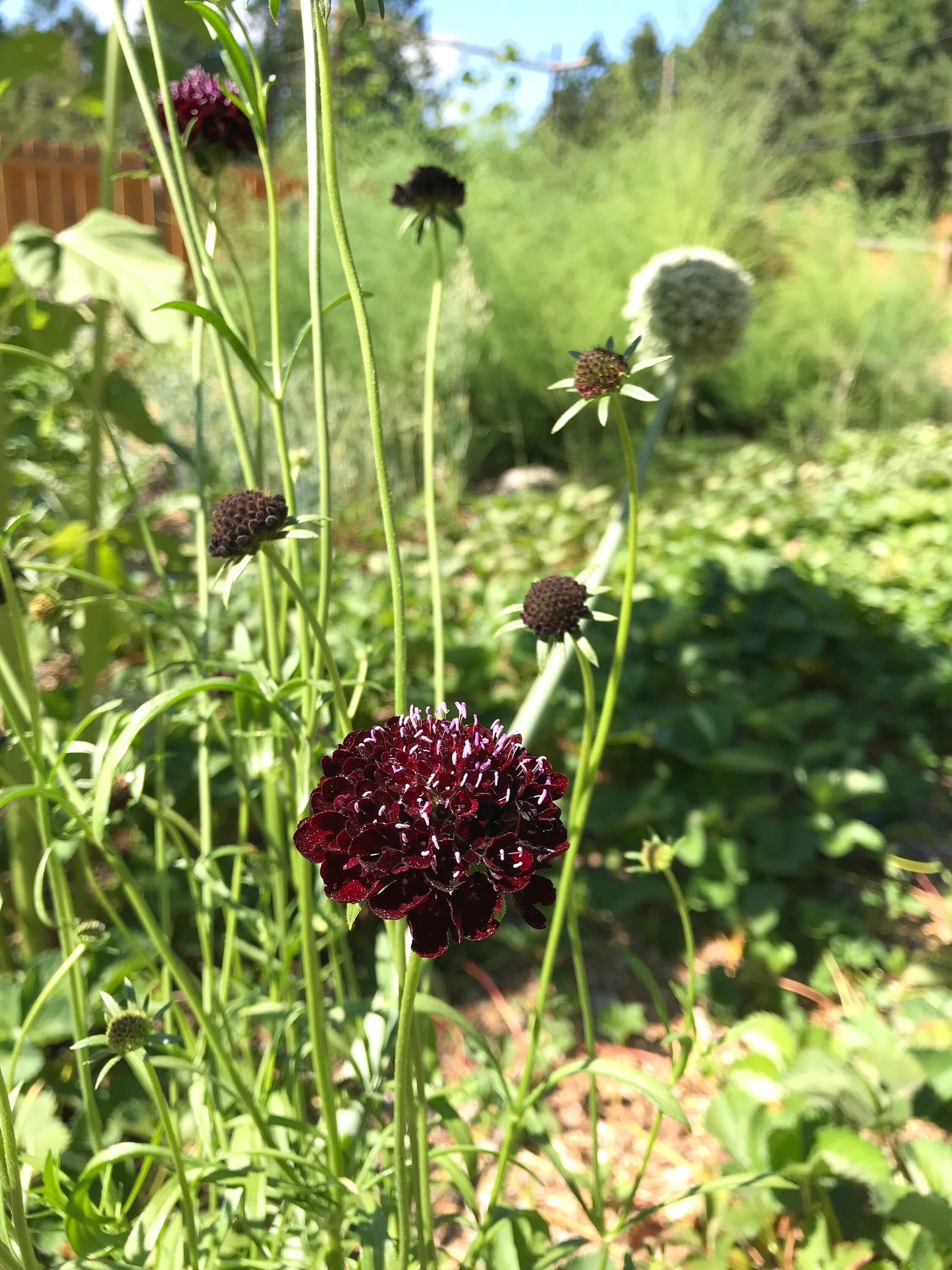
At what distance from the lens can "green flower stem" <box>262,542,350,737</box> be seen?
528 mm

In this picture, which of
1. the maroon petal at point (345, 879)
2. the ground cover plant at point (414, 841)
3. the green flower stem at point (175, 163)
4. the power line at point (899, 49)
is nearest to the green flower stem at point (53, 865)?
the ground cover plant at point (414, 841)

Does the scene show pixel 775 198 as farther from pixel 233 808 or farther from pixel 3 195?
pixel 233 808

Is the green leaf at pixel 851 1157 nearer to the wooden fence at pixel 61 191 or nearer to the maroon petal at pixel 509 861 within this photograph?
the maroon petal at pixel 509 861

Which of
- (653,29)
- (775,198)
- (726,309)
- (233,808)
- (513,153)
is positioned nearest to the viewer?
(726,309)

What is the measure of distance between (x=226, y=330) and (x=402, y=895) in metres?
0.37

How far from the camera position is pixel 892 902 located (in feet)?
5.54

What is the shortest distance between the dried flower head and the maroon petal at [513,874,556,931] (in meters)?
0.63

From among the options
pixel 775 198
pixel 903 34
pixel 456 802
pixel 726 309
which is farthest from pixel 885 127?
pixel 456 802

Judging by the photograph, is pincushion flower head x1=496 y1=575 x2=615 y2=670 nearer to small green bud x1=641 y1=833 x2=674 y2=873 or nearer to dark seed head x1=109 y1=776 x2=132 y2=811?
small green bud x1=641 y1=833 x2=674 y2=873

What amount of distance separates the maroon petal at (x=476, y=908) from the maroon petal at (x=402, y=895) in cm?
2

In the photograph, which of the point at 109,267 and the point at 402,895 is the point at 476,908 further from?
the point at 109,267

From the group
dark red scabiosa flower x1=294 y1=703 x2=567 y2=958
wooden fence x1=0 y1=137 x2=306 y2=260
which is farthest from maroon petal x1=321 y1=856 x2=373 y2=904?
wooden fence x1=0 y1=137 x2=306 y2=260

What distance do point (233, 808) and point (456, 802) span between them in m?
1.27

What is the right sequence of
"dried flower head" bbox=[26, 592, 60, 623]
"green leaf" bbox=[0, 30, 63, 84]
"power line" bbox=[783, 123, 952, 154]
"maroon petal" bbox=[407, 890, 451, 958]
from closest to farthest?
"maroon petal" bbox=[407, 890, 451, 958], "dried flower head" bbox=[26, 592, 60, 623], "green leaf" bbox=[0, 30, 63, 84], "power line" bbox=[783, 123, 952, 154]
